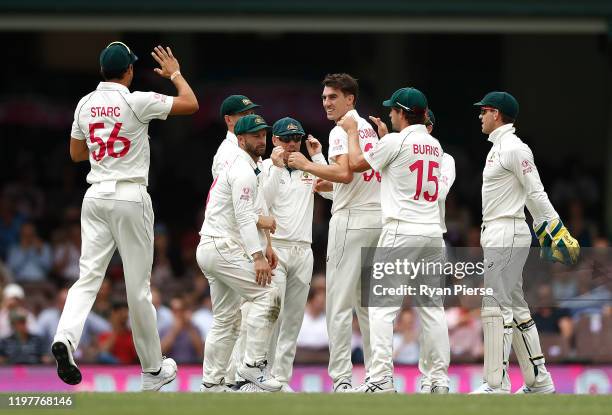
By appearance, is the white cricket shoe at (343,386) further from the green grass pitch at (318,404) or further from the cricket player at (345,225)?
the green grass pitch at (318,404)

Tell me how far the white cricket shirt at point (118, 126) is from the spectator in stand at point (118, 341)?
5901 mm

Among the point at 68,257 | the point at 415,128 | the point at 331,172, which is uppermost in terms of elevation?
the point at 68,257

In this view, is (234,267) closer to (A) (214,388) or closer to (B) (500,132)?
(A) (214,388)

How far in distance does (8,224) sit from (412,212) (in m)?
10.4

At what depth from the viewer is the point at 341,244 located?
428 inches

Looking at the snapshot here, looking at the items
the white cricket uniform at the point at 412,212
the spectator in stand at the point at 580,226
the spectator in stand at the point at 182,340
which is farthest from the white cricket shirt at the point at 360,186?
the spectator in stand at the point at 580,226

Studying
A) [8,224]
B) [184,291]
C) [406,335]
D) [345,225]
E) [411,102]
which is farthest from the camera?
[8,224]

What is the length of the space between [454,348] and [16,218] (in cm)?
738

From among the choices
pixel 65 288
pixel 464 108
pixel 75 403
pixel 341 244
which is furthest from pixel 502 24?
pixel 75 403

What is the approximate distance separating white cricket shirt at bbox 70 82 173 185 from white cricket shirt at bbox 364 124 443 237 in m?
1.63

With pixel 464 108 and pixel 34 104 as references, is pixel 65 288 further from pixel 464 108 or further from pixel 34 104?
pixel 464 108

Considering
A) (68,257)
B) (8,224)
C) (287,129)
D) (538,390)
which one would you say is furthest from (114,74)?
(8,224)

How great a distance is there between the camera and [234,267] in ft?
34.0

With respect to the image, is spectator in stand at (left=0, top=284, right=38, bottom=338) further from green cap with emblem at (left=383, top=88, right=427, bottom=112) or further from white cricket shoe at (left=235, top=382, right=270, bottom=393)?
green cap with emblem at (left=383, top=88, right=427, bottom=112)
